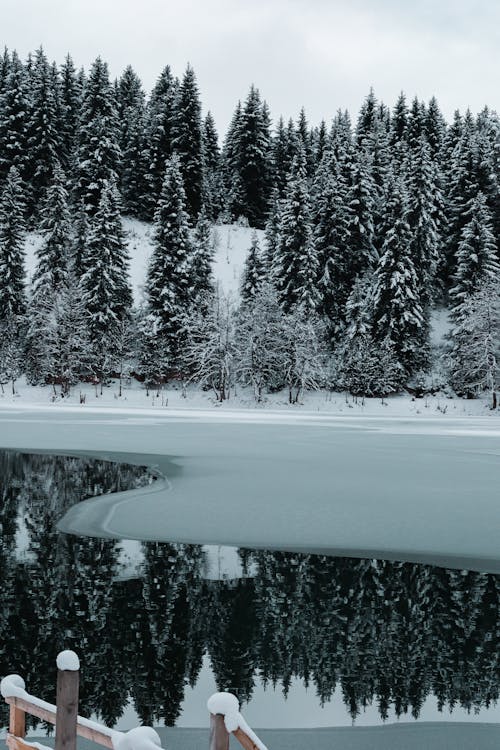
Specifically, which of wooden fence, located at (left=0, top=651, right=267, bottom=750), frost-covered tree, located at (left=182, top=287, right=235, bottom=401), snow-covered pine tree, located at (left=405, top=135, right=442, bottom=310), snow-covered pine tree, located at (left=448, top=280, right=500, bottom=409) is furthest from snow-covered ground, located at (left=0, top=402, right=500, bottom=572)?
snow-covered pine tree, located at (left=405, top=135, right=442, bottom=310)

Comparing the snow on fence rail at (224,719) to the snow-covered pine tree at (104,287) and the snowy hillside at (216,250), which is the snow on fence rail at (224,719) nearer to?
the snow-covered pine tree at (104,287)

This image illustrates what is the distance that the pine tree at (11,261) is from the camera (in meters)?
50.9

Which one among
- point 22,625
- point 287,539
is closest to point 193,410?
point 287,539

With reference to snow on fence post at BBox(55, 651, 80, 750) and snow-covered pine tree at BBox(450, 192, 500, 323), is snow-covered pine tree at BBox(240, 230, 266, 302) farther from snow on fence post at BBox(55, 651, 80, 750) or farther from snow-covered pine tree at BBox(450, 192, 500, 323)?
snow on fence post at BBox(55, 651, 80, 750)

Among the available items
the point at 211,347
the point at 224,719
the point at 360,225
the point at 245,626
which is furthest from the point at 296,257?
the point at 224,719

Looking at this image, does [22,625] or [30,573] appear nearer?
[22,625]

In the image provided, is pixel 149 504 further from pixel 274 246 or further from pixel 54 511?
pixel 274 246

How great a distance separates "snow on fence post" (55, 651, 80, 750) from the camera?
2.74 metres

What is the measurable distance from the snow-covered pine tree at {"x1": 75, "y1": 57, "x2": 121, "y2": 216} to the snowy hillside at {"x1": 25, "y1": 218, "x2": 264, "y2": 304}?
490 cm

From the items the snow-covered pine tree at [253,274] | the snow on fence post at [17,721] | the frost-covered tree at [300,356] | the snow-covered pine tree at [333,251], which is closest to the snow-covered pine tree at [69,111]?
the snow-covered pine tree at [253,274]

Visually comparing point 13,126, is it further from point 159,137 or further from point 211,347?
point 211,347

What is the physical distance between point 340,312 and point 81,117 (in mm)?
31416

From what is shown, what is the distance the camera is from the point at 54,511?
12.7 m

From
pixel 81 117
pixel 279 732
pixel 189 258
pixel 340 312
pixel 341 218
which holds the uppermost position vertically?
pixel 81 117
